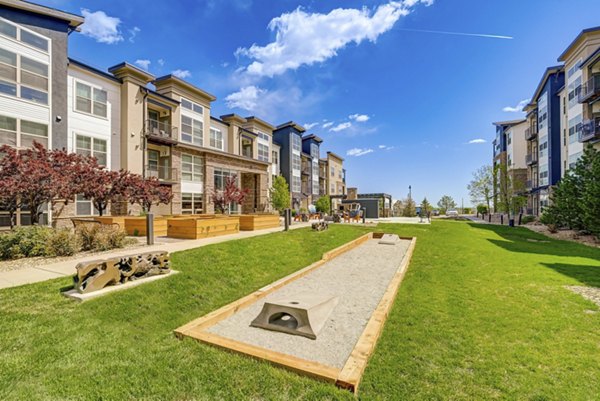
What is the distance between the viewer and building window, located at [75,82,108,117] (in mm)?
17703

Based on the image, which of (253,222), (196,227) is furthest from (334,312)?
(253,222)

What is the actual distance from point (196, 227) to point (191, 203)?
12954 mm

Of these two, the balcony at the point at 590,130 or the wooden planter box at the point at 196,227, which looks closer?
the wooden planter box at the point at 196,227

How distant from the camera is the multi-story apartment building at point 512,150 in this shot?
42.4 m

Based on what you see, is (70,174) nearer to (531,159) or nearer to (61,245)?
(61,245)

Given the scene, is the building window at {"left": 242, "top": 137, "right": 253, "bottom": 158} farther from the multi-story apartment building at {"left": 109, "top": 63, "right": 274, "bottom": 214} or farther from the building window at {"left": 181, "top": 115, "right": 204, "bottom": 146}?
the building window at {"left": 181, "top": 115, "right": 204, "bottom": 146}

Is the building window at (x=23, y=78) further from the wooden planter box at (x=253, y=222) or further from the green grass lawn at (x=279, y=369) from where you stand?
the green grass lawn at (x=279, y=369)

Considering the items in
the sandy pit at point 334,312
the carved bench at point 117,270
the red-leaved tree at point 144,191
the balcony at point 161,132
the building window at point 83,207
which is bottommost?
the sandy pit at point 334,312

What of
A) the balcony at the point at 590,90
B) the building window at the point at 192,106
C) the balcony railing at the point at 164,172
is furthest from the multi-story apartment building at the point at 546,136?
the balcony railing at the point at 164,172

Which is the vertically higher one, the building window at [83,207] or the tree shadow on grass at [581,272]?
the building window at [83,207]

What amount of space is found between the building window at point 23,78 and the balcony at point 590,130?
4056 centimetres

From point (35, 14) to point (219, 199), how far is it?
15367 millimetres

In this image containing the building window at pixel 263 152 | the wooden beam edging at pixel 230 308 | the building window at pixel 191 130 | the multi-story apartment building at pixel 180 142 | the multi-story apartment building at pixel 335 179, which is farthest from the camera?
the multi-story apartment building at pixel 335 179

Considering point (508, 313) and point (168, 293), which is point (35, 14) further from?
point (508, 313)
